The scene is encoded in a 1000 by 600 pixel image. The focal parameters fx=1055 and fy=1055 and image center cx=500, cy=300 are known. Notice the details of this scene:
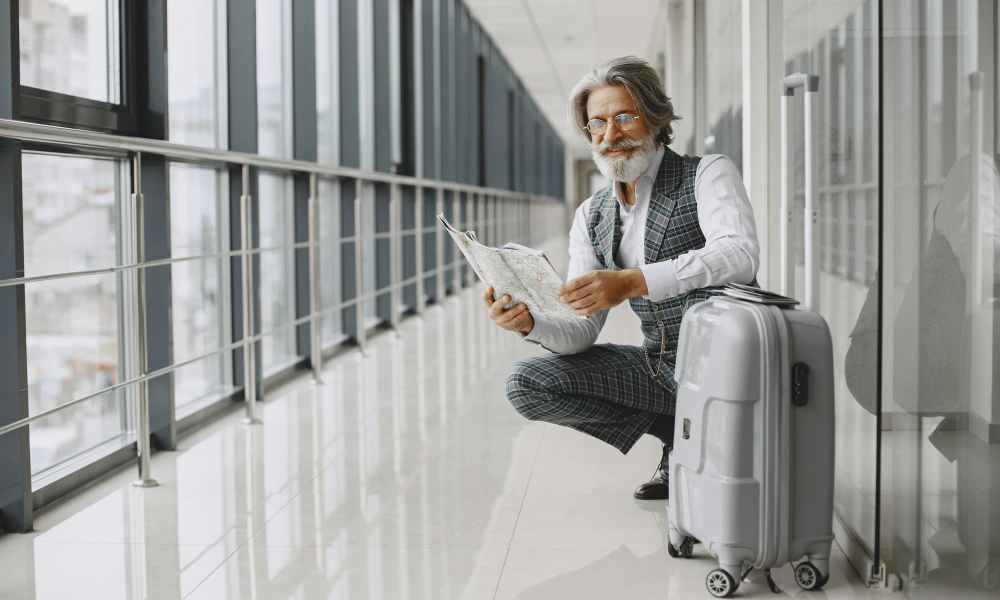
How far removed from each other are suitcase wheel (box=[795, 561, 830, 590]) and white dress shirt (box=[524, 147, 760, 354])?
420 millimetres

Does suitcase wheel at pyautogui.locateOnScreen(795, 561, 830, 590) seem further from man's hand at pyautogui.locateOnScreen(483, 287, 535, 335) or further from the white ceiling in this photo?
the white ceiling

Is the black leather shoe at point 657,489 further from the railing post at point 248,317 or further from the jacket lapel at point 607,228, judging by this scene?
the railing post at point 248,317

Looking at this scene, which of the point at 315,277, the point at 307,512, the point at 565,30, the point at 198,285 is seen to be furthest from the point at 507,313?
the point at 565,30

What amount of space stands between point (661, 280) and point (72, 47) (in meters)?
1.33

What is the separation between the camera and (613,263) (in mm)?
1765

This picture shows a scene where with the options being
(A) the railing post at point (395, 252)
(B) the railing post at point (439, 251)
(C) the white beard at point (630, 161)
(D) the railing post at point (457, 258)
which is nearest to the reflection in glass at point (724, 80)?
(C) the white beard at point (630, 161)

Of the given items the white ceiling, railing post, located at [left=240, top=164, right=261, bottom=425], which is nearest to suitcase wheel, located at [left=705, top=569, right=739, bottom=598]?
railing post, located at [left=240, top=164, right=261, bottom=425]

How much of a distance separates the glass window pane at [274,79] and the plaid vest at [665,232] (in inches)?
77.1

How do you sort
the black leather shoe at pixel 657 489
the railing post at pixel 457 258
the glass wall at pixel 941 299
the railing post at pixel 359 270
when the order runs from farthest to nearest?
the railing post at pixel 457 258 < the railing post at pixel 359 270 < the black leather shoe at pixel 657 489 < the glass wall at pixel 941 299

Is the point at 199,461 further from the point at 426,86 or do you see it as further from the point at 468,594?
the point at 426,86

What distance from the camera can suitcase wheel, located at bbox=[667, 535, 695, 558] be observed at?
5.21 ft

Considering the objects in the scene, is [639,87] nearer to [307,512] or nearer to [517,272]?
[517,272]

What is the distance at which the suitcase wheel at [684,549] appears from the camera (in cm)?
159

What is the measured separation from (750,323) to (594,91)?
1.76 feet
